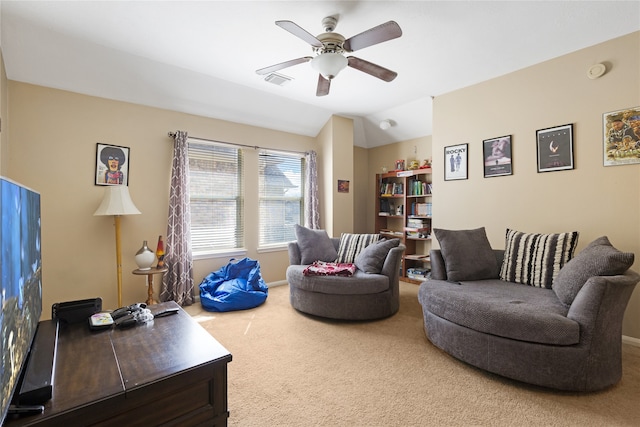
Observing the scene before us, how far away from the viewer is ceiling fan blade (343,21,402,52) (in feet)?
6.26

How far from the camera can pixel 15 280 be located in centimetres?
96

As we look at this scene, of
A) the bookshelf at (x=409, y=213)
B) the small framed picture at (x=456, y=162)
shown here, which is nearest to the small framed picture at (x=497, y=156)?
the small framed picture at (x=456, y=162)

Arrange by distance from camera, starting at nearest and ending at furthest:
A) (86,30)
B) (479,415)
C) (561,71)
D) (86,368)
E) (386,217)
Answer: (86,368) → (479,415) → (86,30) → (561,71) → (386,217)

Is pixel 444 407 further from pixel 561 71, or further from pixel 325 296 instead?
pixel 561 71

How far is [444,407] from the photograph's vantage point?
173 cm

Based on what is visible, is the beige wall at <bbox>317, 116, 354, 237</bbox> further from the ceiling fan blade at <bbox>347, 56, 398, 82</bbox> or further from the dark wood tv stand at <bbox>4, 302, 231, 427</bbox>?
the dark wood tv stand at <bbox>4, 302, 231, 427</bbox>

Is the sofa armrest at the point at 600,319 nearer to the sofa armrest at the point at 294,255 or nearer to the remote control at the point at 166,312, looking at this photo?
the remote control at the point at 166,312

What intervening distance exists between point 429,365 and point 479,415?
53 centimetres

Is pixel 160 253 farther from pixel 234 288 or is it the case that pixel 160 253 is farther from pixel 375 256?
pixel 375 256

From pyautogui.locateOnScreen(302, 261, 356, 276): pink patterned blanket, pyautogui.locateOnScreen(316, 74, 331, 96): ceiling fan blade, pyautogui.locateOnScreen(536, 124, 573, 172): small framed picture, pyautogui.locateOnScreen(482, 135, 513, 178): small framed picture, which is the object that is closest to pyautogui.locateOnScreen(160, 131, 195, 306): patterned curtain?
pyautogui.locateOnScreen(302, 261, 356, 276): pink patterned blanket

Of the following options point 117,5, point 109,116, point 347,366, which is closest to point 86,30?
point 117,5

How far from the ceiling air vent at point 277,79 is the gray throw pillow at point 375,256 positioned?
2.12 metres

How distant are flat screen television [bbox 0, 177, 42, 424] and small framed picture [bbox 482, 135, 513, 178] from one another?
3841mm

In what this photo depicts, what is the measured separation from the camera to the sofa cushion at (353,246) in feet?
11.8
